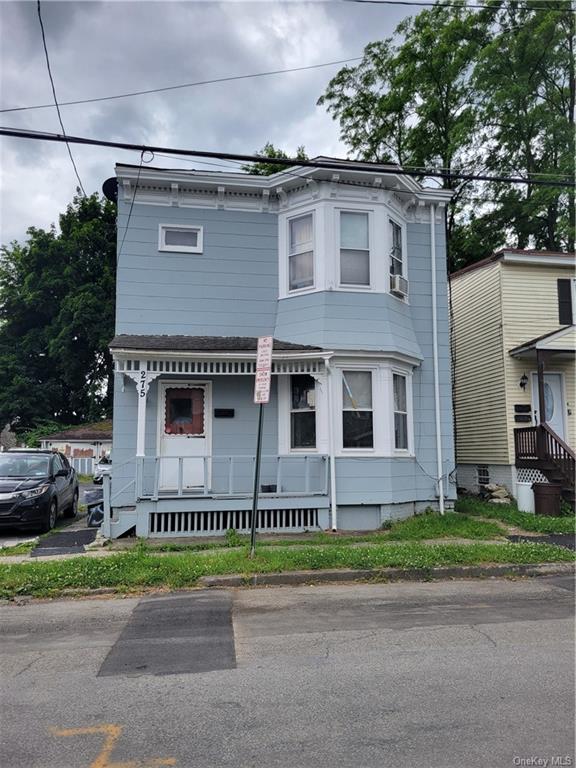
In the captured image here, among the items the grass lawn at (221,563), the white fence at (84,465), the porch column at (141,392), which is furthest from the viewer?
the white fence at (84,465)

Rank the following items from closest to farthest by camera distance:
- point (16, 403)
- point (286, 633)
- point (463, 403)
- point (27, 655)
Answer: point (27, 655), point (286, 633), point (463, 403), point (16, 403)

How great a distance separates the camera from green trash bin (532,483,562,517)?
12141mm

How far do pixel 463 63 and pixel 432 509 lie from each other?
16501 millimetres

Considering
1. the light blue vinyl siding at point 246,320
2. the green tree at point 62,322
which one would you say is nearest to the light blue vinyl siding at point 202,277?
the light blue vinyl siding at point 246,320

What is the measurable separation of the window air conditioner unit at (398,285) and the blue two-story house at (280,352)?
0.14 feet

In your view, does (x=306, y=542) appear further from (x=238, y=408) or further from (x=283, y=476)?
(x=238, y=408)

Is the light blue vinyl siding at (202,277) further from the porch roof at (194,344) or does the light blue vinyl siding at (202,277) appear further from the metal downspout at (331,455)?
the metal downspout at (331,455)

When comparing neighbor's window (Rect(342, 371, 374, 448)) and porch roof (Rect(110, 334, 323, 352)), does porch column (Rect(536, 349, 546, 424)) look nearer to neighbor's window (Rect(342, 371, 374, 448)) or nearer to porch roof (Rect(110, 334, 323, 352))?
neighbor's window (Rect(342, 371, 374, 448))

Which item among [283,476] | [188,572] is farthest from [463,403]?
[188,572]

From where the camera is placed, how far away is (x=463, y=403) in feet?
54.9

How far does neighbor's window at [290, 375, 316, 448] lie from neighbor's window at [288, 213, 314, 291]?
207 centimetres

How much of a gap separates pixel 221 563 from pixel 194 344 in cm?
456

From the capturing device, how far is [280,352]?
10711 mm

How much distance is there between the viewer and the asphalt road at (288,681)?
3.25 m
